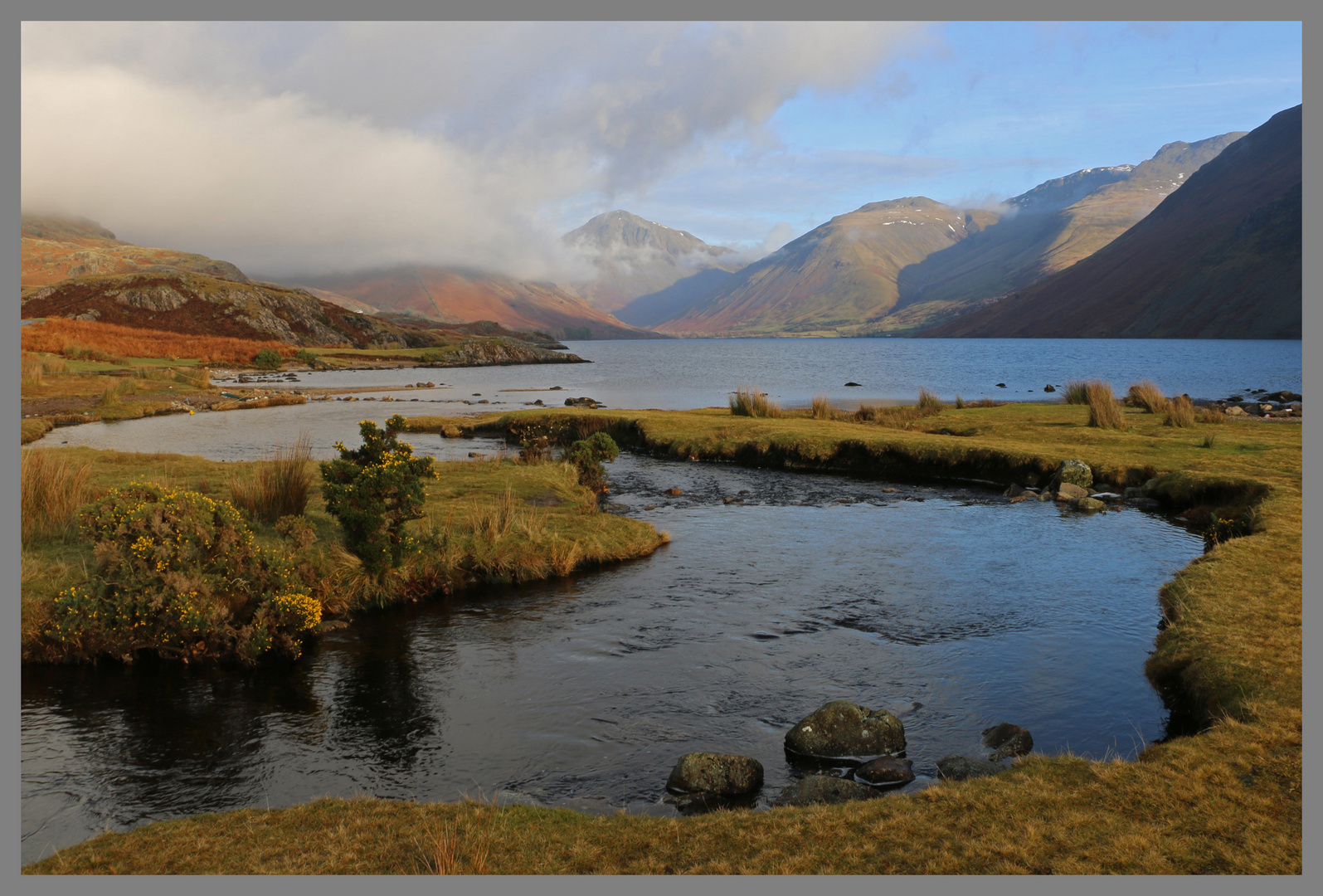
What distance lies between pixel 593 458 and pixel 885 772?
20632 mm

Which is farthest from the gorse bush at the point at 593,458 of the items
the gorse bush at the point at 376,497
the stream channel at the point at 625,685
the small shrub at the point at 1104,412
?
the small shrub at the point at 1104,412

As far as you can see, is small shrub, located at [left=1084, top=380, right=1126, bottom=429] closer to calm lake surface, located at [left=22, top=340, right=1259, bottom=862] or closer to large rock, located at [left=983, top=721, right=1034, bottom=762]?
calm lake surface, located at [left=22, top=340, right=1259, bottom=862]

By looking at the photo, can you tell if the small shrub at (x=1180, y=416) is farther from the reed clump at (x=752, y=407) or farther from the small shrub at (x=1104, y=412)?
the reed clump at (x=752, y=407)

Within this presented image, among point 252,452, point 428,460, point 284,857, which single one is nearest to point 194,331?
point 252,452

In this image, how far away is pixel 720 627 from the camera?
16.6 meters

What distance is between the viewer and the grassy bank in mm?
15977

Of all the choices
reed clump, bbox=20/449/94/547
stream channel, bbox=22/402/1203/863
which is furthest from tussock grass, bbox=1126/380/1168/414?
reed clump, bbox=20/449/94/547

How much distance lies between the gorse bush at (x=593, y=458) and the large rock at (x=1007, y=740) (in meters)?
19.5

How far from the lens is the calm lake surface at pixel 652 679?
10.8 metres

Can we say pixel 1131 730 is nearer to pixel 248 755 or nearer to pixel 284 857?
pixel 284 857

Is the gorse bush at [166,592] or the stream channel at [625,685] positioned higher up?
the gorse bush at [166,592]

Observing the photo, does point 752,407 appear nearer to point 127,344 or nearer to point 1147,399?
point 1147,399

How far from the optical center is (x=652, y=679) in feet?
45.8

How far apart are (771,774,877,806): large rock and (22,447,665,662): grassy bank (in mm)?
10949
